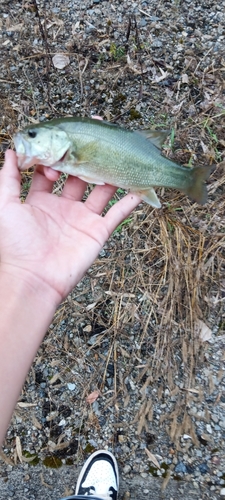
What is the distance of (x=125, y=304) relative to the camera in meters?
3.79

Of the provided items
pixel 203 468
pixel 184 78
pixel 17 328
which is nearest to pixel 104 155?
pixel 17 328

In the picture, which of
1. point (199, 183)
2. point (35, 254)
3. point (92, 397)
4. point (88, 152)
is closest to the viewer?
point (35, 254)

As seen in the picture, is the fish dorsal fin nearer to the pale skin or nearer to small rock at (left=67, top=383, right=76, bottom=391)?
the pale skin

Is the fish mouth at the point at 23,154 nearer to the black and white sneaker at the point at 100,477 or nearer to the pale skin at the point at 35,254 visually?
the pale skin at the point at 35,254

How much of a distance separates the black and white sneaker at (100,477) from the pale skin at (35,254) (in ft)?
4.45

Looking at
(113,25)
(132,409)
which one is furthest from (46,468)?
(113,25)

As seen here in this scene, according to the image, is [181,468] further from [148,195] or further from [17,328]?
[148,195]

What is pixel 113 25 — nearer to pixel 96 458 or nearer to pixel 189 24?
pixel 189 24

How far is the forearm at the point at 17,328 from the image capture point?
7.18 ft

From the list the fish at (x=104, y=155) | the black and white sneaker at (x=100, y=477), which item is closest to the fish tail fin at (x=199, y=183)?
the fish at (x=104, y=155)

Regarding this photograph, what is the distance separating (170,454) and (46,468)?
102cm

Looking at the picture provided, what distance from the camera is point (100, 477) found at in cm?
328

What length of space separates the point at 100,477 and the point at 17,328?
1741mm

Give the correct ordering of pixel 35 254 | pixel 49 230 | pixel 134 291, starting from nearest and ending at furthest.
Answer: pixel 35 254, pixel 49 230, pixel 134 291
